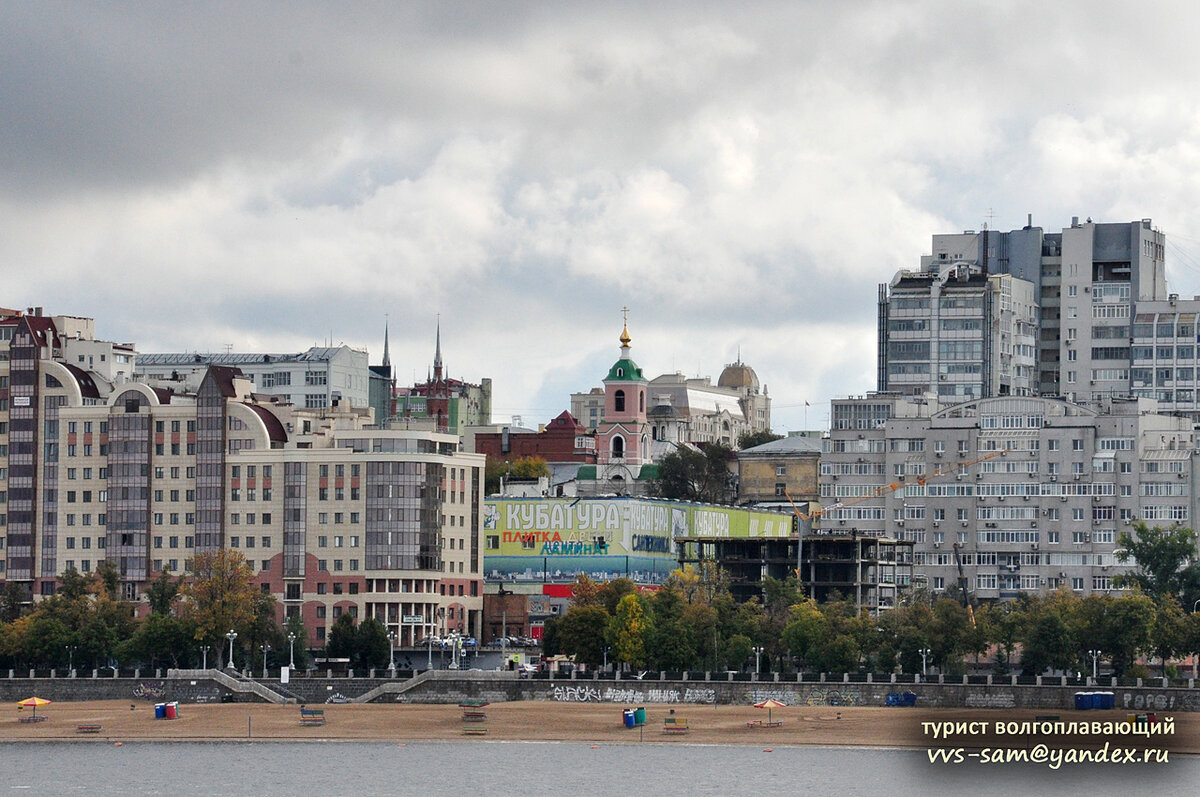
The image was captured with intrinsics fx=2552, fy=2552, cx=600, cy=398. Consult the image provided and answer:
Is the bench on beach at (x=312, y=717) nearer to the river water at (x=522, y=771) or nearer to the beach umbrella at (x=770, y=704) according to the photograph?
the river water at (x=522, y=771)

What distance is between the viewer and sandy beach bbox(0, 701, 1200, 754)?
7082 inches

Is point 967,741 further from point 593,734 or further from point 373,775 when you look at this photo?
point 373,775

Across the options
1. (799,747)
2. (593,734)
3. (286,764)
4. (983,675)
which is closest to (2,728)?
(286,764)

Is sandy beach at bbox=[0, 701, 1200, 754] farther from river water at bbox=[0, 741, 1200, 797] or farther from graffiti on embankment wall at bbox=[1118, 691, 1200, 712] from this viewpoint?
graffiti on embankment wall at bbox=[1118, 691, 1200, 712]

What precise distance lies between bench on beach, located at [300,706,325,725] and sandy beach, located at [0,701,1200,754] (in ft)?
2.30

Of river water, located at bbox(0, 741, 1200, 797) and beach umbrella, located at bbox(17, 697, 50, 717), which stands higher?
beach umbrella, located at bbox(17, 697, 50, 717)

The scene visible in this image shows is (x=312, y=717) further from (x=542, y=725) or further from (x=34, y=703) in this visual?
(x=34, y=703)

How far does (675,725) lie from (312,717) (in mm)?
27592

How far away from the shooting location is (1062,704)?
623ft

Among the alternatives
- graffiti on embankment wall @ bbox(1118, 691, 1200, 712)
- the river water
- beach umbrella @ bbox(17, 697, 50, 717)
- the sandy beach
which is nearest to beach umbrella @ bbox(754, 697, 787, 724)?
the sandy beach

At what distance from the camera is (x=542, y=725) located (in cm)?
18725

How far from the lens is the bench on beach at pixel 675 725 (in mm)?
183125

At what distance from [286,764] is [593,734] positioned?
2281 cm

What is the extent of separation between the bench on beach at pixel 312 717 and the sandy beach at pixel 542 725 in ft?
2.30
